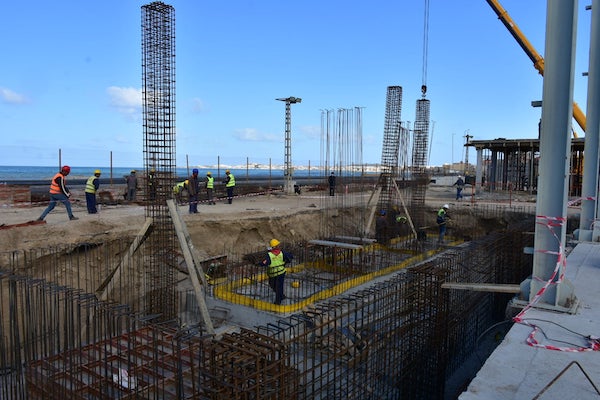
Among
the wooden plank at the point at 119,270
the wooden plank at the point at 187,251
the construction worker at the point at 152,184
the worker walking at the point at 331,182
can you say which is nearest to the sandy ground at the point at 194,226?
the wooden plank at the point at 119,270

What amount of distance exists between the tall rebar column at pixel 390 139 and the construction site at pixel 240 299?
43 millimetres

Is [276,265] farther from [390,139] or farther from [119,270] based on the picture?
[390,139]

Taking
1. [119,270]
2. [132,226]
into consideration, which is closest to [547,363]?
[119,270]

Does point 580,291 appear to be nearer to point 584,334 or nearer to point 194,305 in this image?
point 584,334

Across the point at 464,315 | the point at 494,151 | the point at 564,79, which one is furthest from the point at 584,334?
the point at 494,151

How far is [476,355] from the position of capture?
8195mm

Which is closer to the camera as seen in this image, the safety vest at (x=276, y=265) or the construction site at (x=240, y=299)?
the construction site at (x=240, y=299)

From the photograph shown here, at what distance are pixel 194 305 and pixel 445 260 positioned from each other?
218 inches

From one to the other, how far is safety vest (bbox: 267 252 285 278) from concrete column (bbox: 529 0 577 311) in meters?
4.27

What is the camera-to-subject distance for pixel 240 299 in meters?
8.90

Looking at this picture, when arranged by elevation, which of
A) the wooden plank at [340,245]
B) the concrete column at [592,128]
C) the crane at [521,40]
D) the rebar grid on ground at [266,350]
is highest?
the crane at [521,40]

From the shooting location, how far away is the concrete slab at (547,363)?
3.27 metres

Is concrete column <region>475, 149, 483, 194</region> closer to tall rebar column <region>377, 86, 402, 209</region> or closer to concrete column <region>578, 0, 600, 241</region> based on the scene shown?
tall rebar column <region>377, 86, 402, 209</region>

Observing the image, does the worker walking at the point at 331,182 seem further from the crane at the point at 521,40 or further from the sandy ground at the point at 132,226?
the crane at the point at 521,40
